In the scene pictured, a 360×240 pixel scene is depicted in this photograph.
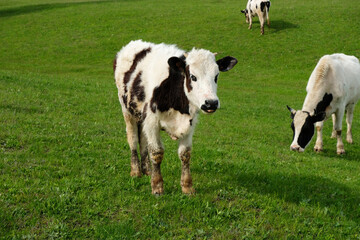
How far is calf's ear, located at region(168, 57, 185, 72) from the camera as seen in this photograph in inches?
266

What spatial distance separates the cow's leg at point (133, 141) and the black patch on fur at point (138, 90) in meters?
0.96

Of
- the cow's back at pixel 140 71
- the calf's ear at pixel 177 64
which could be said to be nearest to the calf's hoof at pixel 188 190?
the cow's back at pixel 140 71

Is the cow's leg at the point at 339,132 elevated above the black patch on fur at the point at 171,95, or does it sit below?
below

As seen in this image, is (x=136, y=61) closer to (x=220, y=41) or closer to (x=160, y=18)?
(x=220, y=41)

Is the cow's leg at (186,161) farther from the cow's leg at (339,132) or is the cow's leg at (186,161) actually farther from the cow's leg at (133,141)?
the cow's leg at (339,132)

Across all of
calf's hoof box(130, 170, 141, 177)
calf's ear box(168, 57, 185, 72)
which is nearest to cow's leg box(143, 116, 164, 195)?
calf's hoof box(130, 170, 141, 177)

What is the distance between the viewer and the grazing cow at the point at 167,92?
6.57 metres

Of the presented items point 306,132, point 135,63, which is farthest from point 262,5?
point 135,63

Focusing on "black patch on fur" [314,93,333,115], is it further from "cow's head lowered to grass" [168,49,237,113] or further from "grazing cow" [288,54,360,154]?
"cow's head lowered to grass" [168,49,237,113]

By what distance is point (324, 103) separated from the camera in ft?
42.3

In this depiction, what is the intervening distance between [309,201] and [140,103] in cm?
426

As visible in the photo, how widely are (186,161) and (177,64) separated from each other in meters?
2.07

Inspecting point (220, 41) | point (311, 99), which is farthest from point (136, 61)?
point (220, 41)

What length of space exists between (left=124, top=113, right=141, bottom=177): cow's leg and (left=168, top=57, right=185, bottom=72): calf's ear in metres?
2.25
